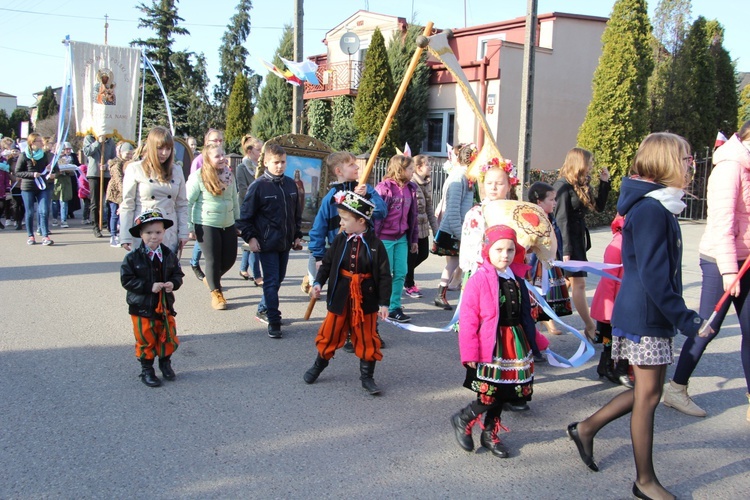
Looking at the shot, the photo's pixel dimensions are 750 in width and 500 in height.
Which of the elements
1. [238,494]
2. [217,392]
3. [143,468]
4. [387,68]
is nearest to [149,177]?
[217,392]

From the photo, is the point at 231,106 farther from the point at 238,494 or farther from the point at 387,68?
the point at 238,494

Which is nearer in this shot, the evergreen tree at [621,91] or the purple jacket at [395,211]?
the purple jacket at [395,211]

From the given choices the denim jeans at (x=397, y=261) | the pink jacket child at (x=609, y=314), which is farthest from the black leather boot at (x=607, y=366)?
the denim jeans at (x=397, y=261)

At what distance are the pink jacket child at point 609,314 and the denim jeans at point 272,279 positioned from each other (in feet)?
9.71

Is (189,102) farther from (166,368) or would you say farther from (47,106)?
(166,368)

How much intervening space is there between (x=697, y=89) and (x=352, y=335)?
18.2 m

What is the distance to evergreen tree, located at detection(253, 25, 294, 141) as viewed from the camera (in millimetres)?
27172

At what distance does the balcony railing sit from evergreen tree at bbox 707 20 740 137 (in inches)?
492

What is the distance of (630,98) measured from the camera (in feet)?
54.1

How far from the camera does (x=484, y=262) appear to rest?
12.4 ft

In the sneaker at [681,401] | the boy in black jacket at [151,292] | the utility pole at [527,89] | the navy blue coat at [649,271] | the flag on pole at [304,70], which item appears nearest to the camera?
the navy blue coat at [649,271]

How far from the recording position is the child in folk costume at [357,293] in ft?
15.4

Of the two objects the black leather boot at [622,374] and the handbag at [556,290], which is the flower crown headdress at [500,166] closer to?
the handbag at [556,290]

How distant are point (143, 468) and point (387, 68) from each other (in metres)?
20.1
